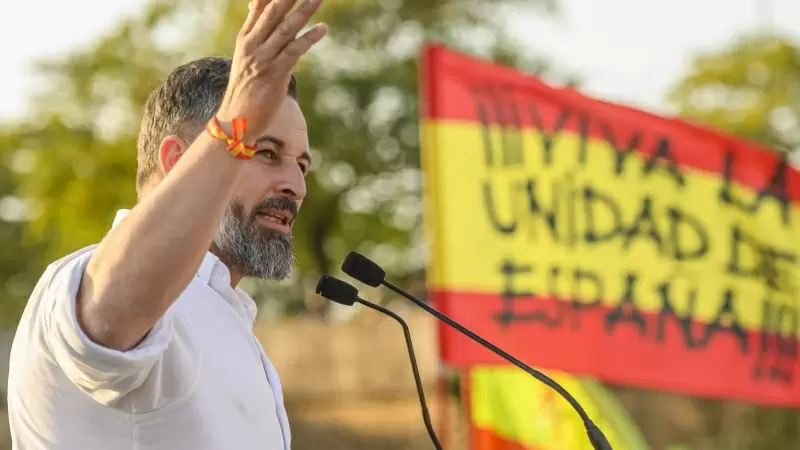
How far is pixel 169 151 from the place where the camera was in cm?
248

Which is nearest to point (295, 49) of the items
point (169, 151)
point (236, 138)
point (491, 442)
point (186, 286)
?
point (236, 138)

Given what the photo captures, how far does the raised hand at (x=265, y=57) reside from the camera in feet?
5.84

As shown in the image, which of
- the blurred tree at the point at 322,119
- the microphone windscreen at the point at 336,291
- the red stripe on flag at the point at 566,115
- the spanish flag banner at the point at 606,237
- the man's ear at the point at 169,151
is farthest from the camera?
the blurred tree at the point at 322,119

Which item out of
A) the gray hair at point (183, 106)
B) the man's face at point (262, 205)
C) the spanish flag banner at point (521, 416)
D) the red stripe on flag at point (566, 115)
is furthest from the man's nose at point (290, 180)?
the red stripe on flag at point (566, 115)

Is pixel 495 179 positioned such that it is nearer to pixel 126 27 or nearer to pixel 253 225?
pixel 253 225

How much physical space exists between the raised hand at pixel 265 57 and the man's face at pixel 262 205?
0.75 meters

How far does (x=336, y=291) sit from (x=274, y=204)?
19 cm

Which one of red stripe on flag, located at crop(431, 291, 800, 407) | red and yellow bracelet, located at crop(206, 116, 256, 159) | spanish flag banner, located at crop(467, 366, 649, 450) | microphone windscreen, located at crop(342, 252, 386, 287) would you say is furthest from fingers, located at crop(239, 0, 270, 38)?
spanish flag banner, located at crop(467, 366, 649, 450)

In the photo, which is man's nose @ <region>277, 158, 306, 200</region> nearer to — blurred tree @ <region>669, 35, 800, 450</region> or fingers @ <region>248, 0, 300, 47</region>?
fingers @ <region>248, 0, 300, 47</region>

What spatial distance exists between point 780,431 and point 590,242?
33.1 feet

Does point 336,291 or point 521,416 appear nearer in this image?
point 336,291

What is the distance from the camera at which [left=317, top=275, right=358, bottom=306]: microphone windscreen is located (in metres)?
2.58

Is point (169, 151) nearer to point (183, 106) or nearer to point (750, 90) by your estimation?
point (183, 106)

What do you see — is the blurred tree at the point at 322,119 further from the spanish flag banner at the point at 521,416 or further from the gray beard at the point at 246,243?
the gray beard at the point at 246,243
